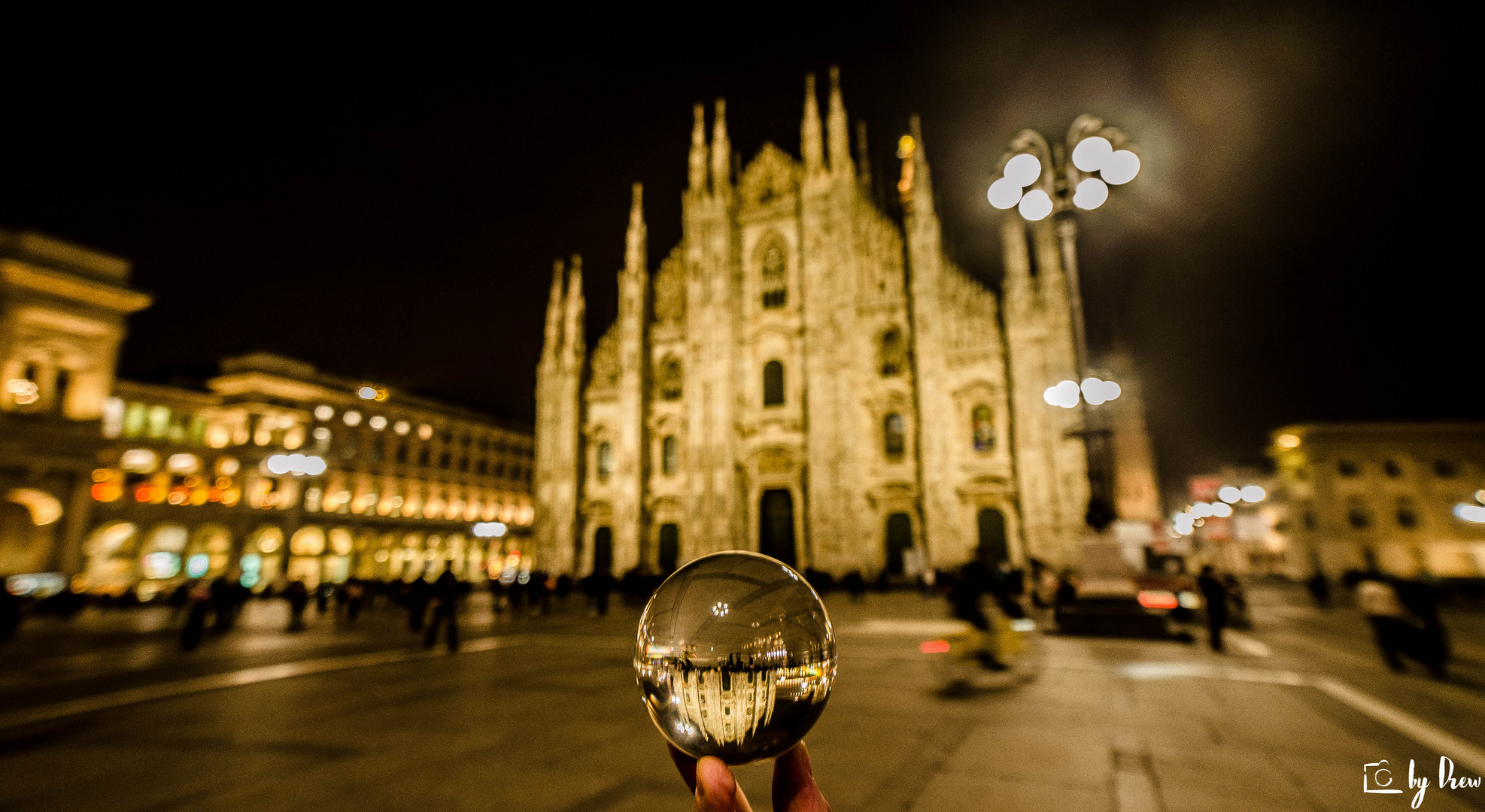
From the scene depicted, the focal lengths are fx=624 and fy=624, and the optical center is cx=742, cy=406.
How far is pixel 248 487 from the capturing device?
4041cm

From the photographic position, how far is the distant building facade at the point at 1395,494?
41750 millimetres

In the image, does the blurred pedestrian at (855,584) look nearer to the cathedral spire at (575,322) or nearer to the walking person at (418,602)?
the walking person at (418,602)

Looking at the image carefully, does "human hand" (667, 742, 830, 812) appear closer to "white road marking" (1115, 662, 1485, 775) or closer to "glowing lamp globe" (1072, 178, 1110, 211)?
"white road marking" (1115, 662, 1485, 775)

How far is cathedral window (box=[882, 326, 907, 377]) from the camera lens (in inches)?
1105

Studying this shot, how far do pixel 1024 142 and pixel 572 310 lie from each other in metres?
30.4

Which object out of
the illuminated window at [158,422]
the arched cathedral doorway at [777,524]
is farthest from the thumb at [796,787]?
the illuminated window at [158,422]

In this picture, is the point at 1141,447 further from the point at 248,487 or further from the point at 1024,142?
the point at 248,487

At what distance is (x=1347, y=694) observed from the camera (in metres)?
6.10

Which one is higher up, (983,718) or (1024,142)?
(1024,142)

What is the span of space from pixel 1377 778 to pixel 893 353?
2537 centimetres

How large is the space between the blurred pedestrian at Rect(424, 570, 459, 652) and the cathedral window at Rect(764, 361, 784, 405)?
21128 mm

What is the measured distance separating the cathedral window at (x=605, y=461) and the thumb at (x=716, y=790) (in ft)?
106

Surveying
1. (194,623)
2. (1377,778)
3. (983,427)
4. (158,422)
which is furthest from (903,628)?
(158,422)

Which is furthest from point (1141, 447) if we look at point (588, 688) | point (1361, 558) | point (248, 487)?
point (248, 487)
